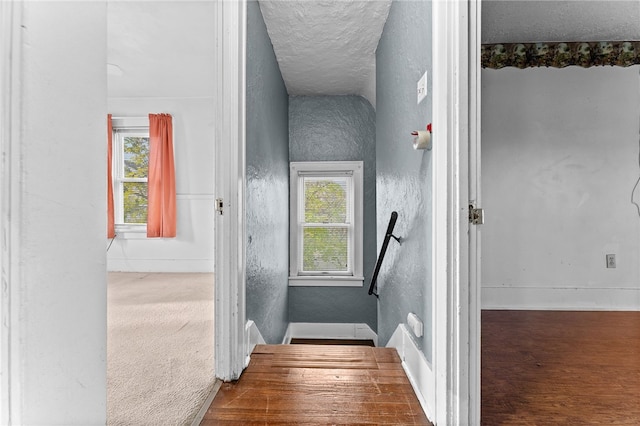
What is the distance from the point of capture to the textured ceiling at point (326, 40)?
7.58 ft

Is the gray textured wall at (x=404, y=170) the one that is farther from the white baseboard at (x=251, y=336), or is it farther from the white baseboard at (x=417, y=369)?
the white baseboard at (x=251, y=336)

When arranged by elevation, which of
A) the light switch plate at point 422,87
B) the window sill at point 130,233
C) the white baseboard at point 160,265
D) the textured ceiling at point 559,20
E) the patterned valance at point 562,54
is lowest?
the white baseboard at point 160,265

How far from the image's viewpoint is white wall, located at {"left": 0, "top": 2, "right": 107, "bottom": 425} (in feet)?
1.53

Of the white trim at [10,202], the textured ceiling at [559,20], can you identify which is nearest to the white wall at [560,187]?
the textured ceiling at [559,20]

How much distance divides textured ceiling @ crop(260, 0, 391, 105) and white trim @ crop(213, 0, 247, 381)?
76 cm

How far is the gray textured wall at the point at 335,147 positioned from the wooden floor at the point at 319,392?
1.94 metres

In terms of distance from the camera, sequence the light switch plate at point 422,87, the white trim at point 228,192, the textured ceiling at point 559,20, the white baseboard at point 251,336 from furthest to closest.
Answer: the textured ceiling at point 559,20
the white baseboard at point 251,336
the white trim at point 228,192
the light switch plate at point 422,87

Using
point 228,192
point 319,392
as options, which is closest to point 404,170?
point 228,192

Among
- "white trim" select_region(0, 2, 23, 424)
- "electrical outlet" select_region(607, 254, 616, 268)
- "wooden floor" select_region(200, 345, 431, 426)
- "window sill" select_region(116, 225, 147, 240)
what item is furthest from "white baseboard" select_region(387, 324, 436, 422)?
"window sill" select_region(116, 225, 147, 240)

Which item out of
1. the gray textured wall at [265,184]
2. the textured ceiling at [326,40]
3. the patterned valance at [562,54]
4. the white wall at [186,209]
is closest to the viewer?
the gray textured wall at [265,184]

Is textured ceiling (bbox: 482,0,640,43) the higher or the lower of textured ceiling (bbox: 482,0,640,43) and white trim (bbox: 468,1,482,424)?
the higher

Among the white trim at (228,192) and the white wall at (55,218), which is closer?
the white wall at (55,218)

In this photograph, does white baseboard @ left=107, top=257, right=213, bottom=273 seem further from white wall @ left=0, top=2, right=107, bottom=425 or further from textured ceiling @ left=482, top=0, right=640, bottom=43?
white wall @ left=0, top=2, right=107, bottom=425

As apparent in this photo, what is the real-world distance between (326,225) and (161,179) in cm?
226
